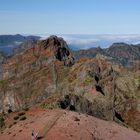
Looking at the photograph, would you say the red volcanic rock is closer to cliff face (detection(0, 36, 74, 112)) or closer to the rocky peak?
cliff face (detection(0, 36, 74, 112))

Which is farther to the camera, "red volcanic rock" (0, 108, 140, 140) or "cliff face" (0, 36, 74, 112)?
"cliff face" (0, 36, 74, 112)

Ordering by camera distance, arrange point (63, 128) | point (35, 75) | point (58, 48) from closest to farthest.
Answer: point (63, 128)
point (35, 75)
point (58, 48)

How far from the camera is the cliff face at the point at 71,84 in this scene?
118 m

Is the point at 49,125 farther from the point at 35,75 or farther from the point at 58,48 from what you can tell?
the point at 58,48

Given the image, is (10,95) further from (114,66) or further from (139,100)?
(139,100)

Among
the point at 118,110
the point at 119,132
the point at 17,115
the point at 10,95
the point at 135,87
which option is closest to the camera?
the point at 119,132

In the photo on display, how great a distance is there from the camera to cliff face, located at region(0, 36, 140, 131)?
11769 centimetres

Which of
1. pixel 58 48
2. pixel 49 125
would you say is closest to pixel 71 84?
pixel 58 48

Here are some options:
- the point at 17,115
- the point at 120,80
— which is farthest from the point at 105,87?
the point at 17,115

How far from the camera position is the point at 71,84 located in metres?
144

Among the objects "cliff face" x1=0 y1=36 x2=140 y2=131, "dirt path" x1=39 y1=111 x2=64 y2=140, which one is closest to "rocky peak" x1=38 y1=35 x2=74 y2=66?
"cliff face" x1=0 y1=36 x2=140 y2=131

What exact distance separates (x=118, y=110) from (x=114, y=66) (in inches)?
1228

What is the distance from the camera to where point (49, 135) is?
61.7 metres

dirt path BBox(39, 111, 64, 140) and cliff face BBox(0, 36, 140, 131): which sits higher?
dirt path BBox(39, 111, 64, 140)
